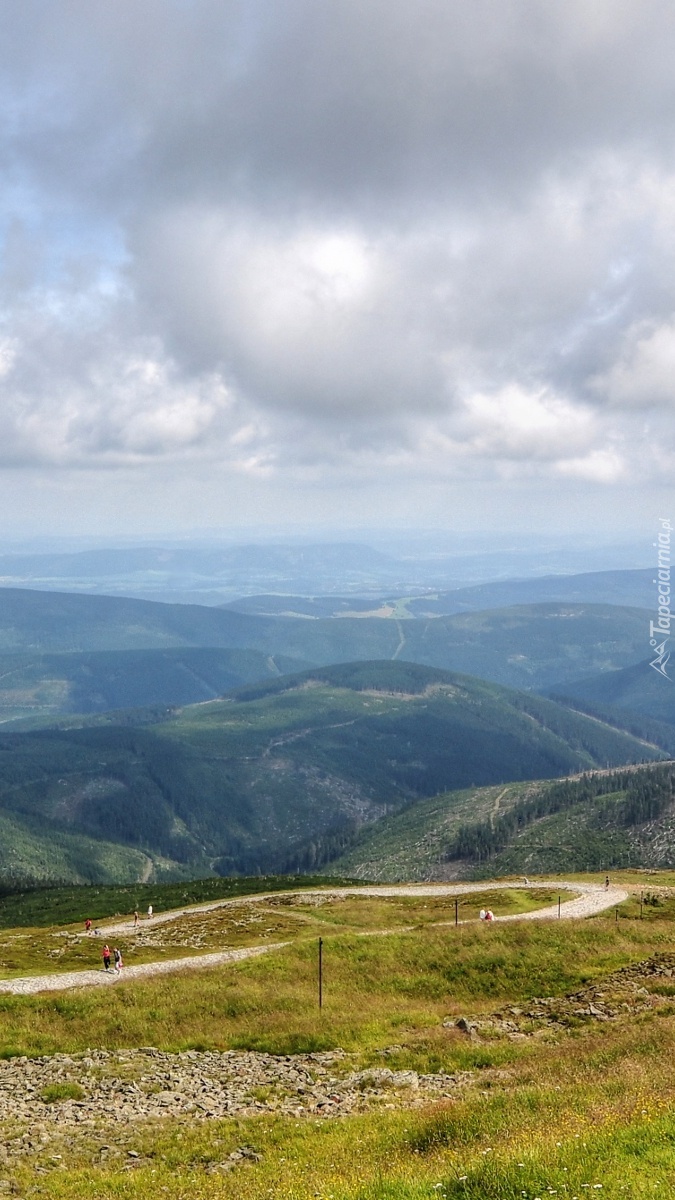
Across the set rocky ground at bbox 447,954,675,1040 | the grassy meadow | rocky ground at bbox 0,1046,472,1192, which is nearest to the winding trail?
the grassy meadow

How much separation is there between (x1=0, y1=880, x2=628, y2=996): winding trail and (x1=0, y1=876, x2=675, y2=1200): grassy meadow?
6192 millimetres

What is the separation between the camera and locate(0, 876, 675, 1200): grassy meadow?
21.1 meters

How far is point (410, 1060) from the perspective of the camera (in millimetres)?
38156

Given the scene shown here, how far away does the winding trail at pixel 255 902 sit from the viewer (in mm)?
58188

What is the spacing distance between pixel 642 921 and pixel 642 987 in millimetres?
24898

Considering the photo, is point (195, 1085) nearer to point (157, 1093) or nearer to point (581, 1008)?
point (157, 1093)

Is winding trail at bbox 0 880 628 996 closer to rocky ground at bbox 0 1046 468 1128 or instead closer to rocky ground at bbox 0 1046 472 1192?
rocky ground at bbox 0 1046 468 1128

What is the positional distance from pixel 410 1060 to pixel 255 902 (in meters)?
66.8

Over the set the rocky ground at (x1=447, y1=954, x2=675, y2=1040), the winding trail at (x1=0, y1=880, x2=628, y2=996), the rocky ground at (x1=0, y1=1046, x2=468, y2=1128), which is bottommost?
Answer: the winding trail at (x1=0, y1=880, x2=628, y2=996)

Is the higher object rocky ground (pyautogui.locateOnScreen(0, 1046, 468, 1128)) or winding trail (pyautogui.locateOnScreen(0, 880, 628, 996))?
rocky ground (pyautogui.locateOnScreen(0, 1046, 468, 1128))

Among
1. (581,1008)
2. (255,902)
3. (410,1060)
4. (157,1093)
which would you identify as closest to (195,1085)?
(157,1093)

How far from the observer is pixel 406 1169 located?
22.1 metres

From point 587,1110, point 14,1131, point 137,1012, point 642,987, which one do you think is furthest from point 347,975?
point 587,1110

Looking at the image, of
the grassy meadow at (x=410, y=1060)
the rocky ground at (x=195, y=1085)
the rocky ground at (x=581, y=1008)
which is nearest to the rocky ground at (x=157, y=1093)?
the rocky ground at (x=195, y=1085)
